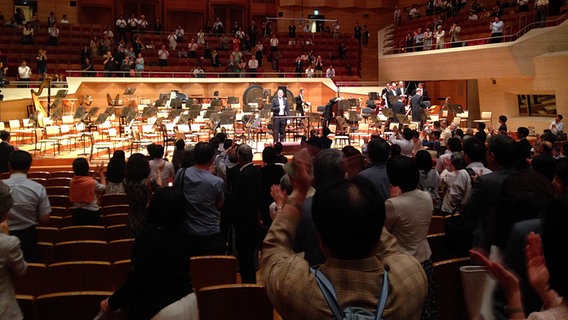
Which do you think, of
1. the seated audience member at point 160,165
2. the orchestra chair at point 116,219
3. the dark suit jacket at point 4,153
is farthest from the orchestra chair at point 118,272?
the dark suit jacket at point 4,153

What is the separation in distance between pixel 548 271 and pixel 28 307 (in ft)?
8.05

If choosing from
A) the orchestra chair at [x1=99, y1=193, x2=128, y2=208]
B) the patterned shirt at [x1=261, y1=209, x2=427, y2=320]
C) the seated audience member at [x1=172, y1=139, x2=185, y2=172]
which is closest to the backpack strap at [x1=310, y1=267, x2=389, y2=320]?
the patterned shirt at [x1=261, y1=209, x2=427, y2=320]

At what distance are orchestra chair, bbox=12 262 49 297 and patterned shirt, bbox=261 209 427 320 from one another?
235 cm

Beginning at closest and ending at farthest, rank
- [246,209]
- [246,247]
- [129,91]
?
[246,209]
[246,247]
[129,91]

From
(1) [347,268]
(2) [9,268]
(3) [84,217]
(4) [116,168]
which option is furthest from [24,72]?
(1) [347,268]

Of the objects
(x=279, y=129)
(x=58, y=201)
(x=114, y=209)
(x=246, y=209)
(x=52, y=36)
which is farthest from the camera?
(x=52, y=36)

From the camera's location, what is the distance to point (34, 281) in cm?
344

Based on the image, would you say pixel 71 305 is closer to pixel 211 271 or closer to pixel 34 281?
pixel 34 281

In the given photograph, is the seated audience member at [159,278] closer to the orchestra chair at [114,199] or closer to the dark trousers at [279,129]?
the orchestra chair at [114,199]

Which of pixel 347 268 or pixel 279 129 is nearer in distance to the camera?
pixel 347 268

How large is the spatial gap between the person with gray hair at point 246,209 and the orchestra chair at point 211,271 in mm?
1035

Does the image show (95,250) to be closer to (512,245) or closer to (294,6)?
(512,245)

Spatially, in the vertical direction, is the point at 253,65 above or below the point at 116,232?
above

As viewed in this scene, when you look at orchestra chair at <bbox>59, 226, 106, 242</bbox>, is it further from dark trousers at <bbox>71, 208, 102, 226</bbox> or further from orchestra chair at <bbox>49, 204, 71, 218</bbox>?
orchestra chair at <bbox>49, 204, 71, 218</bbox>
